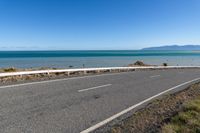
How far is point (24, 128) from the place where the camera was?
4.61 meters

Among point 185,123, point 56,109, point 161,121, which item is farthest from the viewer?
→ point 56,109

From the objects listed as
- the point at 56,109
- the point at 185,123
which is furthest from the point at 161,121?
the point at 56,109

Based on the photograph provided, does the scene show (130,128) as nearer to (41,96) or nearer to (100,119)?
(100,119)

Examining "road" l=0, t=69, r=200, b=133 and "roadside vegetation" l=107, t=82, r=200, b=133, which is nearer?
"roadside vegetation" l=107, t=82, r=200, b=133

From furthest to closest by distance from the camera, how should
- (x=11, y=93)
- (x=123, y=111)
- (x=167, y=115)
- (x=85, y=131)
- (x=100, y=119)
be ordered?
(x=11, y=93) < (x=123, y=111) < (x=167, y=115) < (x=100, y=119) < (x=85, y=131)

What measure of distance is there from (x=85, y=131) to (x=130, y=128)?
40.0 inches

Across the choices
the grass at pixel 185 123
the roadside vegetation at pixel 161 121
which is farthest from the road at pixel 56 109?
the grass at pixel 185 123

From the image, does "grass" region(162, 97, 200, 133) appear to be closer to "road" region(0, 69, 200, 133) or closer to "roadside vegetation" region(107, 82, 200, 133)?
"roadside vegetation" region(107, 82, 200, 133)

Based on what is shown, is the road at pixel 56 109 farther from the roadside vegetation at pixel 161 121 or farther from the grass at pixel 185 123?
the grass at pixel 185 123

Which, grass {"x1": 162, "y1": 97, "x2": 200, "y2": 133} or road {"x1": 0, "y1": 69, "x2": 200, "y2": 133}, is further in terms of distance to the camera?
road {"x1": 0, "y1": 69, "x2": 200, "y2": 133}

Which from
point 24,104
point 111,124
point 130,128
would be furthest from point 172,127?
point 24,104

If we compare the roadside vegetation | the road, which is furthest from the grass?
the road

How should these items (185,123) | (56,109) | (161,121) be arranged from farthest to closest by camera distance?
(56,109), (161,121), (185,123)

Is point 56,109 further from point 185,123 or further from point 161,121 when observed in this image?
point 185,123
